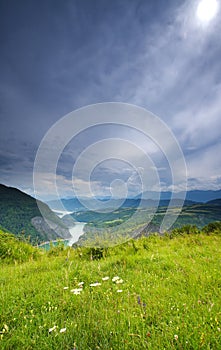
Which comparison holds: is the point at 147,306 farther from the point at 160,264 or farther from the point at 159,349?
the point at 160,264

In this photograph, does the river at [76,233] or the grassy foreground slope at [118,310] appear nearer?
the grassy foreground slope at [118,310]

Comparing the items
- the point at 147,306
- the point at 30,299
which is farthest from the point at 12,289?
the point at 147,306

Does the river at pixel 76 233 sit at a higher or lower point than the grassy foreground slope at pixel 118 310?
lower

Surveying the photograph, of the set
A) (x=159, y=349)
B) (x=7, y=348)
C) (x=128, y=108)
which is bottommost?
(x=7, y=348)

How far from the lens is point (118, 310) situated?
9.73ft

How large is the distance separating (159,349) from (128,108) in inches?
727

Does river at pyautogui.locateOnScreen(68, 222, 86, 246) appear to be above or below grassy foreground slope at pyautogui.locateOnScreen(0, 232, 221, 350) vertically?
below

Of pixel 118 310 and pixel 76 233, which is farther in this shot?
pixel 76 233

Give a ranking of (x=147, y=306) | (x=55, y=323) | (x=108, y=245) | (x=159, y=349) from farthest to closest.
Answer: (x=108, y=245) → (x=147, y=306) → (x=55, y=323) → (x=159, y=349)

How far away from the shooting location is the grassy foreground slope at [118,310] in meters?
2.50

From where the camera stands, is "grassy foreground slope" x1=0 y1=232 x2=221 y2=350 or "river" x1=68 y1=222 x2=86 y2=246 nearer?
"grassy foreground slope" x1=0 y1=232 x2=221 y2=350

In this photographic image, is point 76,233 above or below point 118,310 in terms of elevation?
below

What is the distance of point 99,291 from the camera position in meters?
4.12

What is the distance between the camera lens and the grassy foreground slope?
98.6 inches
